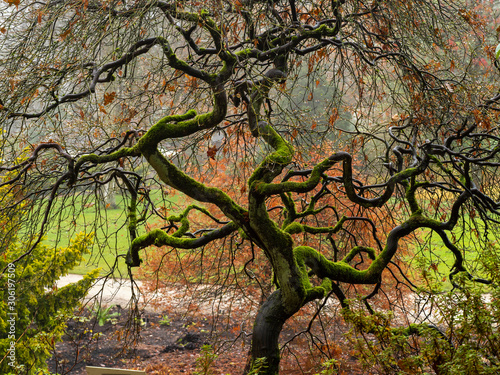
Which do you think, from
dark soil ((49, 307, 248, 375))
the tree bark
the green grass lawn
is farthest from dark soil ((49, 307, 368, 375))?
the tree bark

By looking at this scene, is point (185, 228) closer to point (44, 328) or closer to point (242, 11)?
point (242, 11)

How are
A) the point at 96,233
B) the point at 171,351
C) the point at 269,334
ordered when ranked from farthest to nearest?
the point at 171,351 → the point at 96,233 → the point at 269,334

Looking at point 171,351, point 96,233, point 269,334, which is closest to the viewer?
point 269,334

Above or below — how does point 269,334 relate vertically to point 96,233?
below

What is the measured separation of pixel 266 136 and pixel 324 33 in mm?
1229

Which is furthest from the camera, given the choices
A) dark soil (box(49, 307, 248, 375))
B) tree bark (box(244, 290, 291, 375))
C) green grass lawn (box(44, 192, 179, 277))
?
dark soil (box(49, 307, 248, 375))

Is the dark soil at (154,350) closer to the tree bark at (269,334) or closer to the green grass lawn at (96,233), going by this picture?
the green grass lawn at (96,233)

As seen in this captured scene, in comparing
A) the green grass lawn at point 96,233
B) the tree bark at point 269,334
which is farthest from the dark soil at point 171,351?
the tree bark at point 269,334

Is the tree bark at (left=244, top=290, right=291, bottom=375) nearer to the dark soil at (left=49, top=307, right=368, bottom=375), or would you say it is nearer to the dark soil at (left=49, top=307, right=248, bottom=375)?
the dark soil at (left=49, top=307, right=368, bottom=375)

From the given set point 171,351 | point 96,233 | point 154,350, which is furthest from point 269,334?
point 154,350

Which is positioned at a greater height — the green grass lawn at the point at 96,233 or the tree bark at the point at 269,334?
the green grass lawn at the point at 96,233

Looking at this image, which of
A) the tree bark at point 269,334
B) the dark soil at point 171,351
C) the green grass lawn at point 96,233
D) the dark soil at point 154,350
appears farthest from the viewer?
the dark soil at point 154,350

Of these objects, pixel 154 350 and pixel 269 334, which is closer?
pixel 269 334

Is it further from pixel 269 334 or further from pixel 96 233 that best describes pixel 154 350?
pixel 269 334
